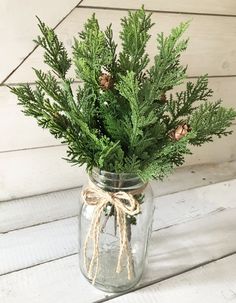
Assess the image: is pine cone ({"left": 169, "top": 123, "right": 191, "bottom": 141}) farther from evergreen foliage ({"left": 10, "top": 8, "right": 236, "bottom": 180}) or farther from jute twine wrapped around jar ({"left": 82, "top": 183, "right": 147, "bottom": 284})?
jute twine wrapped around jar ({"left": 82, "top": 183, "right": 147, "bottom": 284})

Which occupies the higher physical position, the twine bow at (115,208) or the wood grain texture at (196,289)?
the twine bow at (115,208)

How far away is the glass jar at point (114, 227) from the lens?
0.58 m

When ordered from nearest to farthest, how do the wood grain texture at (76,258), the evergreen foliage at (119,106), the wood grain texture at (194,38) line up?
the evergreen foliage at (119,106) < the wood grain texture at (76,258) < the wood grain texture at (194,38)

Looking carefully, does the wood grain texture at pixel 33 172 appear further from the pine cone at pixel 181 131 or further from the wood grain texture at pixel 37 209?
the pine cone at pixel 181 131

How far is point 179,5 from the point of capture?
846 mm

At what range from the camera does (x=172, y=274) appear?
71 cm

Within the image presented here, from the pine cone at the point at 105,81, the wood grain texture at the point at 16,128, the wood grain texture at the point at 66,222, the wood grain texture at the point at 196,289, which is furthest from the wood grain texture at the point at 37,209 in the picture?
the pine cone at the point at 105,81

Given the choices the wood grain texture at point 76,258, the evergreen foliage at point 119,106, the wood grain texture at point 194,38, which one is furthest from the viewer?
the wood grain texture at point 194,38

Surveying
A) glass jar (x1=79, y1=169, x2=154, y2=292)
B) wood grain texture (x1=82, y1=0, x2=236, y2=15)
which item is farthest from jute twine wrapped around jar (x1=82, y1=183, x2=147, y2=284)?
wood grain texture (x1=82, y1=0, x2=236, y2=15)

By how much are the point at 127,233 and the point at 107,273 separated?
103 mm

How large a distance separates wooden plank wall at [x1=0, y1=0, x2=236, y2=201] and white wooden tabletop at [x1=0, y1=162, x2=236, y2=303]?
0.14ft

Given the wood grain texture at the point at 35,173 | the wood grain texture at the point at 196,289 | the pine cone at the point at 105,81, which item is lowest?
the wood grain texture at the point at 196,289

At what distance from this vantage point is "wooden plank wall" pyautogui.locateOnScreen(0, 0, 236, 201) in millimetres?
771

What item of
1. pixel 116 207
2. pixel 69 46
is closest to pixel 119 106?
pixel 116 207
